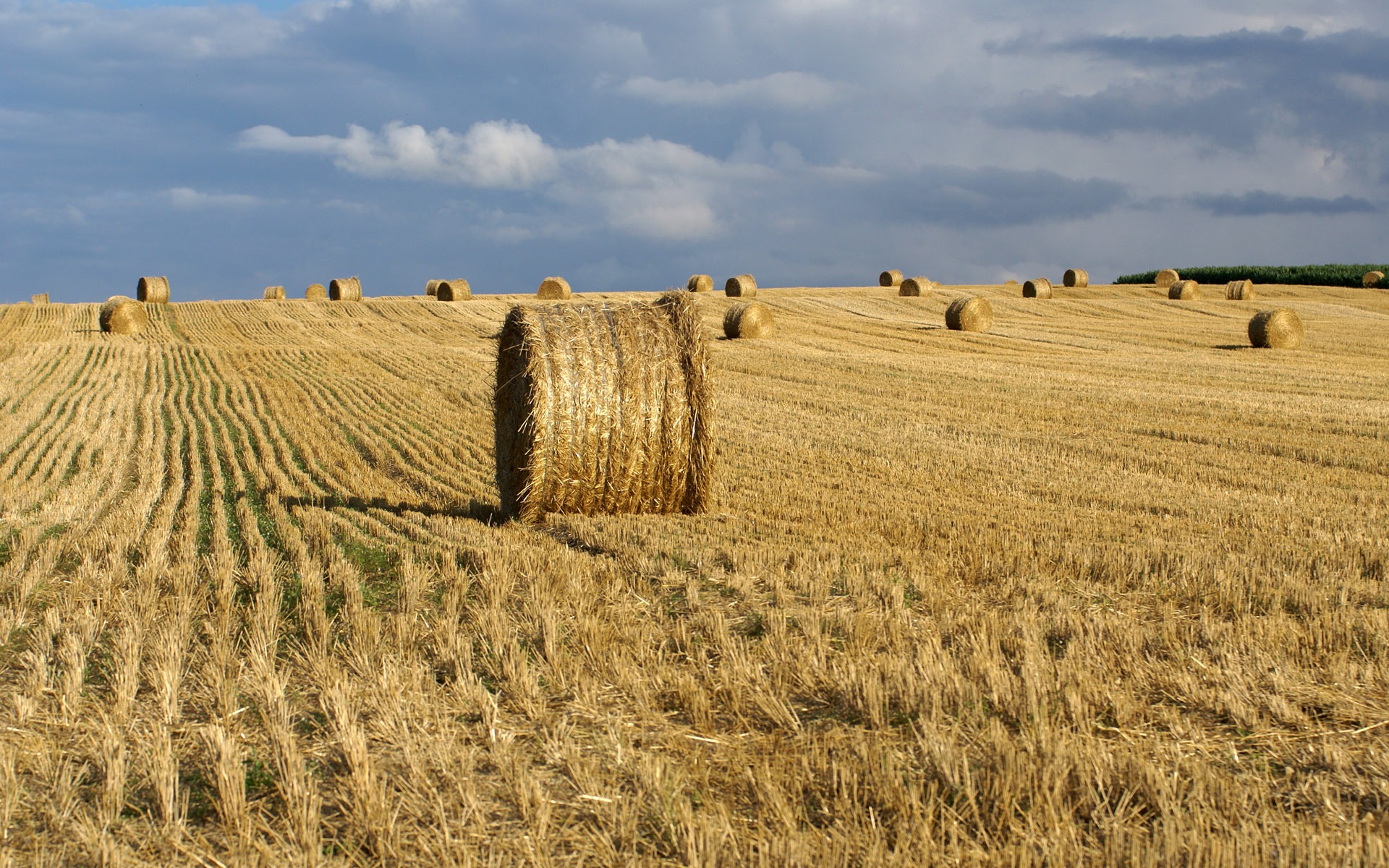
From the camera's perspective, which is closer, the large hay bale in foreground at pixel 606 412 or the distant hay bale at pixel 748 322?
the large hay bale in foreground at pixel 606 412

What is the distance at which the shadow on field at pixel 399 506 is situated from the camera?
8391 millimetres

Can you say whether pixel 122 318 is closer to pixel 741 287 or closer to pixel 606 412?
pixel 741 287

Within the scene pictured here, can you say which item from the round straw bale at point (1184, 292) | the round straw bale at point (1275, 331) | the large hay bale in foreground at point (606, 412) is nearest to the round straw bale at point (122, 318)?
the large hay bale in foreground at point (606, 412)

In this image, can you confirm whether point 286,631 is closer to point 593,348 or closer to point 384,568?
point 384,568

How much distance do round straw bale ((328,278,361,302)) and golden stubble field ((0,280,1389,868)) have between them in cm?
3032

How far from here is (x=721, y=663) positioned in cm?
446

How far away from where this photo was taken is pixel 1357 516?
7926 millimetres

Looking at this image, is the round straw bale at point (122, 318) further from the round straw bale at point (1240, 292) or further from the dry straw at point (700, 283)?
the round straw bale at point (1240, 292)

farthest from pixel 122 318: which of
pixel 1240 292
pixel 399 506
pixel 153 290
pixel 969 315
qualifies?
pixel 1240 292

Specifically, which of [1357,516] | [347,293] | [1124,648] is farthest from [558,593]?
[347,293]

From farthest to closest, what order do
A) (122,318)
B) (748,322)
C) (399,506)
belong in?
(122,318) < (748,322) < (399,506)

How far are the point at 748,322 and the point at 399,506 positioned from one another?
A: 18.0m

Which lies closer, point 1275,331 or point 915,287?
point 1275,331

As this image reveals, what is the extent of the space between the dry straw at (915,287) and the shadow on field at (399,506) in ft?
104
